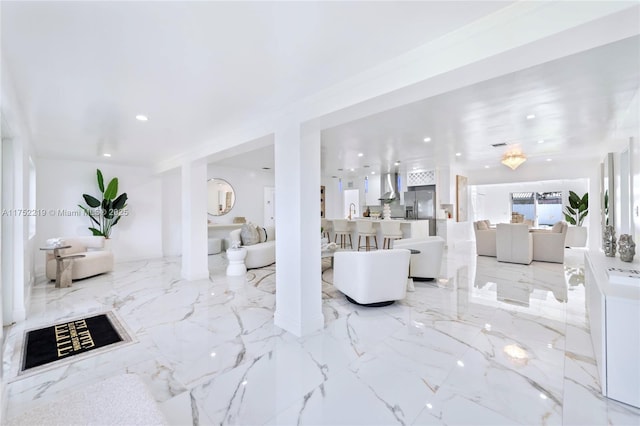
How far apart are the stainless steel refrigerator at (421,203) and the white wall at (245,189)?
4.60 m

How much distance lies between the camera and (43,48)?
1.91 m

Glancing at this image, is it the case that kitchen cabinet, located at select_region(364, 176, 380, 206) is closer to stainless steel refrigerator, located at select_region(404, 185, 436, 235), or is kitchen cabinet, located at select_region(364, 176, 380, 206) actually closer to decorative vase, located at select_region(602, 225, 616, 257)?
stainless steel refrigerator, located at select_region(404, 185, 436, 235)

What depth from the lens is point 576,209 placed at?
320 inches

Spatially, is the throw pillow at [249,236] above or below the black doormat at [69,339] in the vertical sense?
above

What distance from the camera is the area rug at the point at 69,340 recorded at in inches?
94.7

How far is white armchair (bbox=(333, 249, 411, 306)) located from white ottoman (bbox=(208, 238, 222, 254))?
5088 mm

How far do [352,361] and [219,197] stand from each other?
670 cm

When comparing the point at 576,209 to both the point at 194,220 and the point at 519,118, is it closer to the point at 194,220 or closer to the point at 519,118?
the point at 519,118

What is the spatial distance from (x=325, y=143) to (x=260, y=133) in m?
2.10

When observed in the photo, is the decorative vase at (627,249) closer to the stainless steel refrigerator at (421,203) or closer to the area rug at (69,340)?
the area rug at (69,340)

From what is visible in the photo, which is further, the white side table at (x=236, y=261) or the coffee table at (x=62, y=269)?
the white side table at (x=236, y=261)

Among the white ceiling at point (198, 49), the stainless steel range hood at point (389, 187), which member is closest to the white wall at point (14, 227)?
the white ceiling at point (198, 49)

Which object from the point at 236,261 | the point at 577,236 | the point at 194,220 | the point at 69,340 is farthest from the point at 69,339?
the point at 577,236

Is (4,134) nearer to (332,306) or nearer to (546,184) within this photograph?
(332,306)
